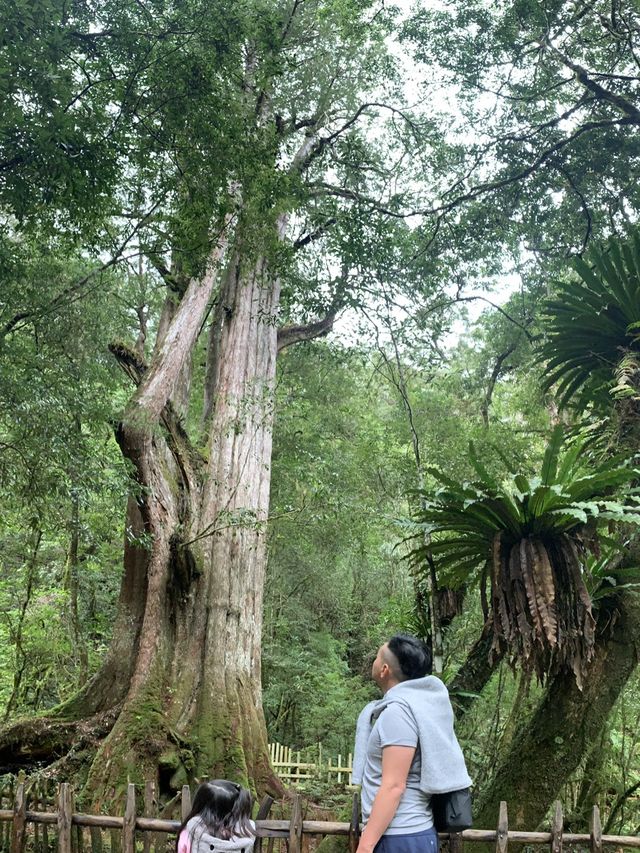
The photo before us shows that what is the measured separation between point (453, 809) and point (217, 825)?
82cm

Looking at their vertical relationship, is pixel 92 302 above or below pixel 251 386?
above

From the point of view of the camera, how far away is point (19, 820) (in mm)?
3080

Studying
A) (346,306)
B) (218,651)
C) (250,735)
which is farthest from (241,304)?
(250,735)

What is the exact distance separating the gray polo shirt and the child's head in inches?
18.1

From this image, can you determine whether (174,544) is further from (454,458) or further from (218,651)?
(454,458)

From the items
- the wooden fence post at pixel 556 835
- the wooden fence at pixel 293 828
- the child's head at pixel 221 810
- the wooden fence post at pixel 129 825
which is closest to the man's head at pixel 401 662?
the child's head at pixel 221 810

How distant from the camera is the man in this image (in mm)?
2090

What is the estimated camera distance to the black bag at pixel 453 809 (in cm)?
220

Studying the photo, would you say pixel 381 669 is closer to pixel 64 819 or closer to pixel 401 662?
pixel 401 662

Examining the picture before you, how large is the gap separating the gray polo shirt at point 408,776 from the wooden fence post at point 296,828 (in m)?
0.61

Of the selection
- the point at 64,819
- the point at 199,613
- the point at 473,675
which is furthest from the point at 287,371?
the point at 64,819

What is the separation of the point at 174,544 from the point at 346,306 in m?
3.77

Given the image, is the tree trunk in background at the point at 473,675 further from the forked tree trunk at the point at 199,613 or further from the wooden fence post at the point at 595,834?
the forked tree trunk at the point at 199,613

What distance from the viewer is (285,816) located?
5.55 meters
